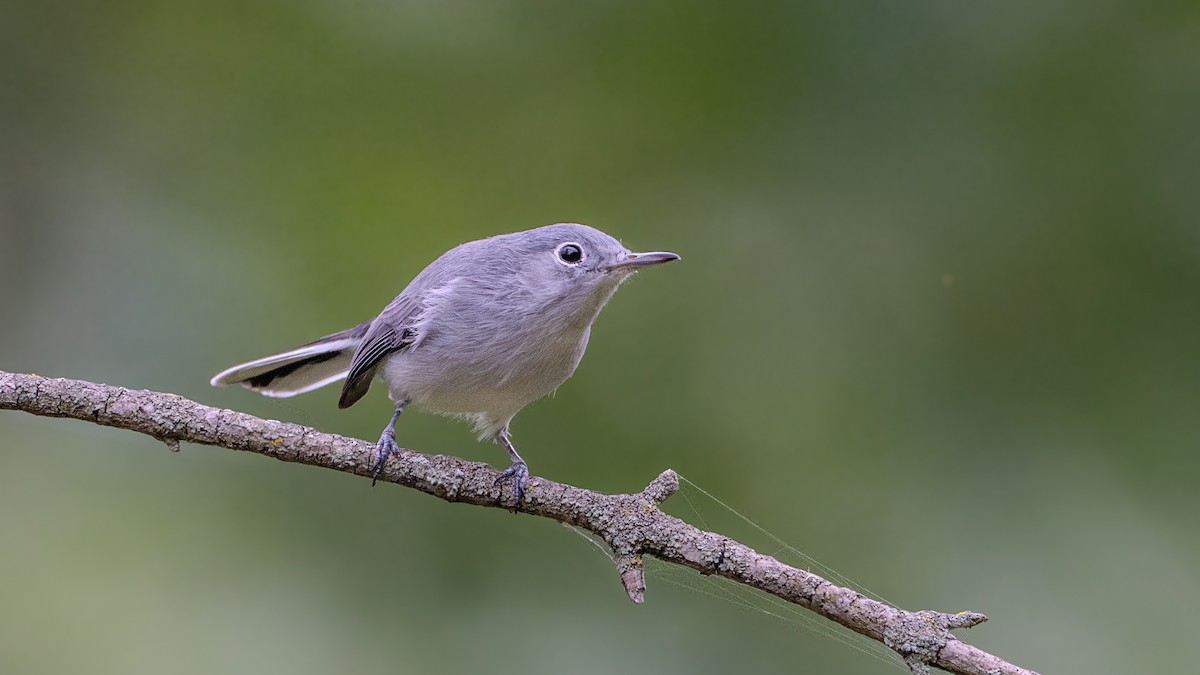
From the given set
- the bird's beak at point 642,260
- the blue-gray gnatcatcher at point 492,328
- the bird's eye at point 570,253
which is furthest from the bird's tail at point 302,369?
the bird's beak at point 642,260

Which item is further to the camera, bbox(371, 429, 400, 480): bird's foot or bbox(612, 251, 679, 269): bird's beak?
bbox(612, 251, 679, 269): bird's beak

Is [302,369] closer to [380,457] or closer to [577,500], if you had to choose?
[380,457]

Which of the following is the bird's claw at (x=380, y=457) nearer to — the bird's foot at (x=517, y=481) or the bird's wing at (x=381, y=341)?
the bird's foot at (x=517, y=481)

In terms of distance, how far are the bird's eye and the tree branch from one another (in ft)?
1.83

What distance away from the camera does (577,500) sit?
1692 millimetres

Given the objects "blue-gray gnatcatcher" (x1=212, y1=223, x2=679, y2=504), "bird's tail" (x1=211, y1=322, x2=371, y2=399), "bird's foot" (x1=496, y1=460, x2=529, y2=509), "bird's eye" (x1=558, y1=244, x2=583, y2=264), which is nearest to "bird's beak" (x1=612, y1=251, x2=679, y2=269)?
A: "blue-gray gnatcatcher" (x1=212, y1=223, x2=679, y2=504)

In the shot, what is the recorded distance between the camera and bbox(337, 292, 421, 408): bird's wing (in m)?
2.24

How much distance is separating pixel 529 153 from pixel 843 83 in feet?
3.28

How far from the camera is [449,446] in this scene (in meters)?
2.60

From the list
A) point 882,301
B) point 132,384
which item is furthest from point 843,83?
point 132,384

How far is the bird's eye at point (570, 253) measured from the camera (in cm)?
210

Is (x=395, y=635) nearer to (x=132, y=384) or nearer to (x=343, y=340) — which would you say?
(x=343, y=340)

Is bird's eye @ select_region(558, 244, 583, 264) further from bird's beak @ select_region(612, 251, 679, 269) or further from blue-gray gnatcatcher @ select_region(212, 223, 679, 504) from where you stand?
bird's beak @ select_region(612, 251, 679, 269)

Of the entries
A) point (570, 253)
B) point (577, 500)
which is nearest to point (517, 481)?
point (577, 500)
